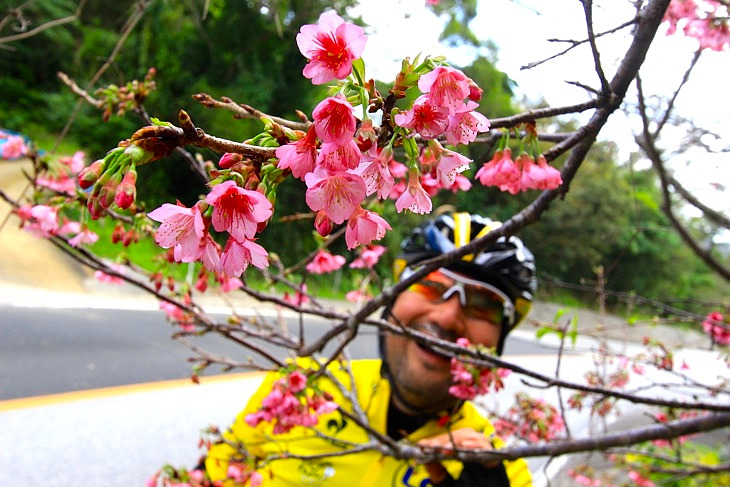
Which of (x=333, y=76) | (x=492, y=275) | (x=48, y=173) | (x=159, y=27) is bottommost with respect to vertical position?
(x=492, y=275)

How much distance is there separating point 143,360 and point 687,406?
19.4ft

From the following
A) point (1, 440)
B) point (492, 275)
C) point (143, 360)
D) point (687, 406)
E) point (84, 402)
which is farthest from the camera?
point (143, 360)

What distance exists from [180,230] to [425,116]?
0.97 ft

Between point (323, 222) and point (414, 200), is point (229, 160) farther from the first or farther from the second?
point (414, 200)

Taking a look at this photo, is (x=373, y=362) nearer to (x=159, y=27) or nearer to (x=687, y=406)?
(x=687, y=406)

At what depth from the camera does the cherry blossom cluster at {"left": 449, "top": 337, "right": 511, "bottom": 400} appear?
1.87 metres

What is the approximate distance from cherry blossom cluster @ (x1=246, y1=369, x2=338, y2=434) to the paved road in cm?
257

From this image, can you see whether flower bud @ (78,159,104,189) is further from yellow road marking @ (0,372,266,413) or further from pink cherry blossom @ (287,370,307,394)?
yellow road marking @ (0,372,266,413)

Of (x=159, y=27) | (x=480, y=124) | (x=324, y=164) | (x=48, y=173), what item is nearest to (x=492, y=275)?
(x=480, y=124)

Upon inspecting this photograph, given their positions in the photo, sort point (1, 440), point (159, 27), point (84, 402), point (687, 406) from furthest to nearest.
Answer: point (159, 27) < point (84, 402) < point (1, 440) < point (687, 406)

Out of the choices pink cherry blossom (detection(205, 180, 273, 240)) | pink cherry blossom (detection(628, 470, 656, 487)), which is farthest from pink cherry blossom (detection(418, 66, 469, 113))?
pink cherry blossom (detection(628, 470, 656, 487))

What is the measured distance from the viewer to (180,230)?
0.53 metres

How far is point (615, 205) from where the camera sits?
16.3m

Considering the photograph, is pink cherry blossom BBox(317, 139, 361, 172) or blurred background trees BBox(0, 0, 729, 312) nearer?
pink cherry blossom BBox(317, 139, 361, 172)
